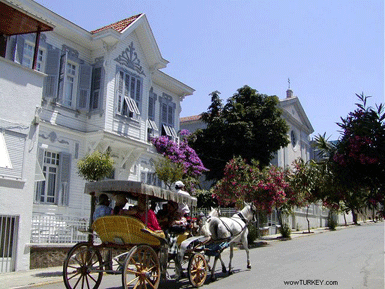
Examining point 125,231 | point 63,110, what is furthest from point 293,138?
point 125,231

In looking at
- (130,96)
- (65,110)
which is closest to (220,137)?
(130,96)

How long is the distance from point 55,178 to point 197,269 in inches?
389

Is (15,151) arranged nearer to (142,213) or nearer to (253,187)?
(142,213)

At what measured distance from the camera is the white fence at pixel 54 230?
44.3 feet

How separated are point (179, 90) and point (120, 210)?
17.4 metres

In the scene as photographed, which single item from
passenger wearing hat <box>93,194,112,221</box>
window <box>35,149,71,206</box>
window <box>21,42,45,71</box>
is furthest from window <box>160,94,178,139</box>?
passenger wearing hat <box>93,194,112,221</box>

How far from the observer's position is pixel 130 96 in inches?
805

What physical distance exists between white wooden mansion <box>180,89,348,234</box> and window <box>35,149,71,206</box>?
20.5m

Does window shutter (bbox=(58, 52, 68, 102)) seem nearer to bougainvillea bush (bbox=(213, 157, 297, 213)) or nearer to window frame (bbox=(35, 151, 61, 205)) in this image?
window frame (bbox=(35, 151, 61, 205))

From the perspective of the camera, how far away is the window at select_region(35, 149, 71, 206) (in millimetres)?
16672

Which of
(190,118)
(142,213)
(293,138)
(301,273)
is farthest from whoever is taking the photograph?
(293,138)

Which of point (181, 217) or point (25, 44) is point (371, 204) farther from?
point (25, 44)

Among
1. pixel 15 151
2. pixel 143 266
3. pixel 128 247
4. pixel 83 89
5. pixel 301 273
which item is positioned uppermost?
pixel 83 89

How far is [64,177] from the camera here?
17.3 m
